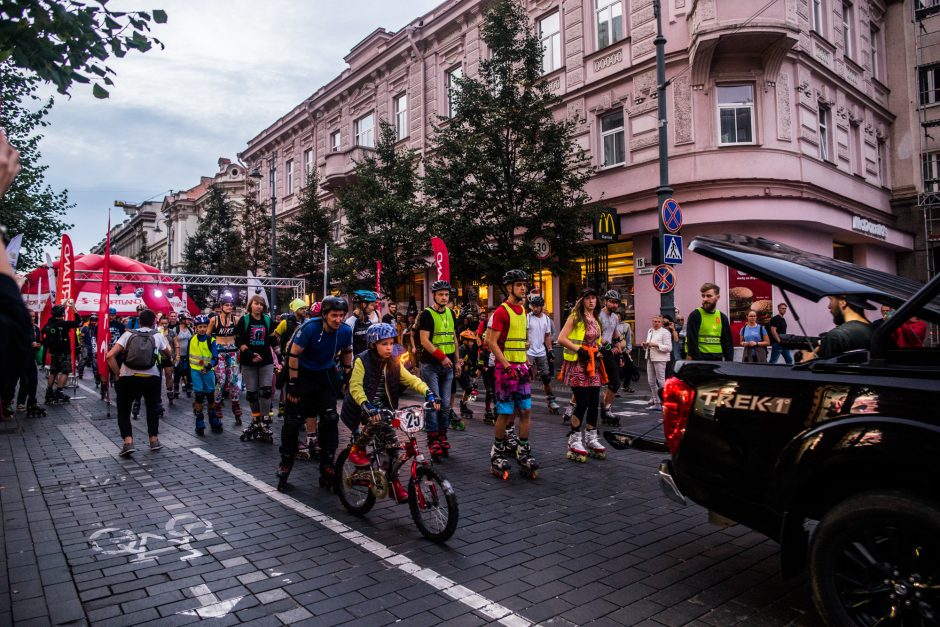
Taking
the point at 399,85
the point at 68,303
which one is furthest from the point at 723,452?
the point at 399,85

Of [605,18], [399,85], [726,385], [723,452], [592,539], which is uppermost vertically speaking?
[399,85]

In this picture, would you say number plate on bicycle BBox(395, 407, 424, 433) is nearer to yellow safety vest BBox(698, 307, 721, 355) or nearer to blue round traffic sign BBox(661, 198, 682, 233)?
yellow safety vest BBox(698, 307, 721, 355)

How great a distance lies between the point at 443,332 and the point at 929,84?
2539 cm

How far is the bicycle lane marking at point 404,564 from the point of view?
3332 millimetres

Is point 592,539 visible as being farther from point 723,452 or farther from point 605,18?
point 605,18

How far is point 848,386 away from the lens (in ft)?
8.79

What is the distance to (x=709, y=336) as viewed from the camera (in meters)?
7.46

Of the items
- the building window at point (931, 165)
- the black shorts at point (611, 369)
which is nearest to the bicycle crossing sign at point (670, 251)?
the black shorts at point (611, 369)

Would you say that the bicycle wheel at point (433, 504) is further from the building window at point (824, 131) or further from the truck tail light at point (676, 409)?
the building window at point (824, 131)

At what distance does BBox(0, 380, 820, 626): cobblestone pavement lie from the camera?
133 inches

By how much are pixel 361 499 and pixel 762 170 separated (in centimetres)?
1514

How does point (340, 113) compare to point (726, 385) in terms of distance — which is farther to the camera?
point (340, 113)

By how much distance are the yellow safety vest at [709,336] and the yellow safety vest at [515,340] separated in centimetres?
240

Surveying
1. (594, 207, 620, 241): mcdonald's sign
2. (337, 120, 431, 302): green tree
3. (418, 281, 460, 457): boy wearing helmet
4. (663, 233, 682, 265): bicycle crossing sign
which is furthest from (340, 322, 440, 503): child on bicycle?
(337, 120, 431, 302): green tree
